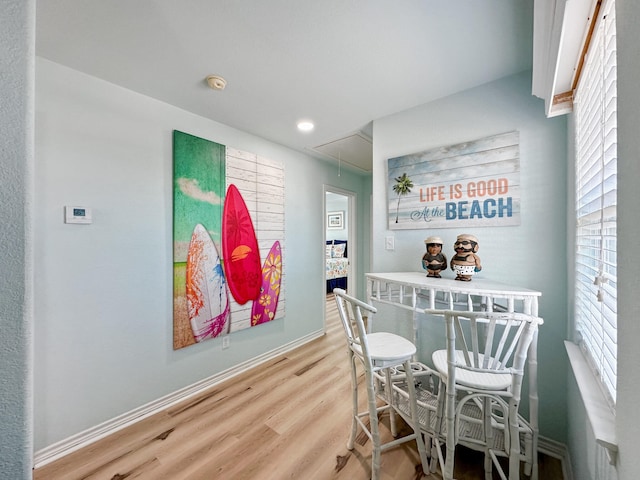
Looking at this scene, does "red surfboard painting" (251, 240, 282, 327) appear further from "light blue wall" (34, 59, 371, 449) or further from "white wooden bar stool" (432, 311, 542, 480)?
"white wooden bar stool" (432, 311, 542, 480)

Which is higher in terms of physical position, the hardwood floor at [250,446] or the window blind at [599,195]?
the window blind at [599,195]

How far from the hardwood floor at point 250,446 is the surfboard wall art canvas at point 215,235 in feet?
1.85

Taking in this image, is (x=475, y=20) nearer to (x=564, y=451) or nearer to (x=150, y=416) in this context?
(x=564, y=451)

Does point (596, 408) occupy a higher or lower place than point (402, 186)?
lower

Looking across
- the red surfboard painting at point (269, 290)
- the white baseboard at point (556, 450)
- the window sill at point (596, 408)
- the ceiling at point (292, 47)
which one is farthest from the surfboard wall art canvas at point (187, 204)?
the white baseboard at point (556, 450)

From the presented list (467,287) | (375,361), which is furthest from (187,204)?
(467,287)

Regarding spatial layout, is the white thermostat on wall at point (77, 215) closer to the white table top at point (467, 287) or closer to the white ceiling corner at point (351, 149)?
the white table top at point (467, 287)

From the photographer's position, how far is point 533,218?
5.31 feet

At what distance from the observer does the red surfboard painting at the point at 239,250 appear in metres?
2.43

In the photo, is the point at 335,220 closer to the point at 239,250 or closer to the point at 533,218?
the point at 239,250

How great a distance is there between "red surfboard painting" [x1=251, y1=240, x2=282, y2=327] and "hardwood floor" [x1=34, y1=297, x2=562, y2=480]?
0.66 metres

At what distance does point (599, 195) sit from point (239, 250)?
239 cm

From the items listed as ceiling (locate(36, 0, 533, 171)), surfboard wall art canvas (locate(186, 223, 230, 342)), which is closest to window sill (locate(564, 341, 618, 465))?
ceiling (locate(36, 0, 533, 171))

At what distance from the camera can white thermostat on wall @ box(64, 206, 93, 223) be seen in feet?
5.31
